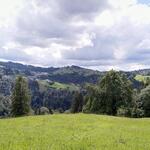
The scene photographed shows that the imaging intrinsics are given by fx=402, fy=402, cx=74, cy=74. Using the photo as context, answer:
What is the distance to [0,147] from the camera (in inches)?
877

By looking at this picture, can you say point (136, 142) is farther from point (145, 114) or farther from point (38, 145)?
point (145, 114)

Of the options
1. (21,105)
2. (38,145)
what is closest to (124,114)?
(21,105)

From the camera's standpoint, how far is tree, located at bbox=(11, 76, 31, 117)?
95875 millimetres

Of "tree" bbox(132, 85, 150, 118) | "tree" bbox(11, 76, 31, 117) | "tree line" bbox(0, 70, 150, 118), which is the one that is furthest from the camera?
"tree" bbox(11, 76, 31, 117)

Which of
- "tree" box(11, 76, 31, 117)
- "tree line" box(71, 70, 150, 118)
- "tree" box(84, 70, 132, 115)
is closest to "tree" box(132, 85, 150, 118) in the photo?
"tree line" box(71, 70, 150, 118)

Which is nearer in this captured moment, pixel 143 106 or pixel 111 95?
pixel 143 106

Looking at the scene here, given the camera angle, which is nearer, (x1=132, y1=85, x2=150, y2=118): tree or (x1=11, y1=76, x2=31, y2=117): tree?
(x1=132, y1=85, x2=150, y2=118): tree

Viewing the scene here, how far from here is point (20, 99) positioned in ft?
315

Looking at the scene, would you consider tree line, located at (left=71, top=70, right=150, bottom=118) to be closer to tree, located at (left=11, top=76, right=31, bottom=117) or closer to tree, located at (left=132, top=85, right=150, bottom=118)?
tree, located at (left=132, top=85, right=150, bottom=118)

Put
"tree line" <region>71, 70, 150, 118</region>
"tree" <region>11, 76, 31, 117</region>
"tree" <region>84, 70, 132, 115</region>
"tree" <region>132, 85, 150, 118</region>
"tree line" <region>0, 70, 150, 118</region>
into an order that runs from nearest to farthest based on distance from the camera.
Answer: "tree" <region>132, 85, 150, 118</region>
"tree line" <region>0, 70, 150, 118</region>
"tree line" <region>71, 70, 150, 118</region>
"tree" <region>11, 76, 31, 117</region>
"tree" <region>84, 70, 132, 115</region>

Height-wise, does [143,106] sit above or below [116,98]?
below

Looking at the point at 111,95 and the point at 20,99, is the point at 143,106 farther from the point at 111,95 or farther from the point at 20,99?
the point at 20,99

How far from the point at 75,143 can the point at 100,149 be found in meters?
2.56

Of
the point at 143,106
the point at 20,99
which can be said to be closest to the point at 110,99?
the point at 143,106
